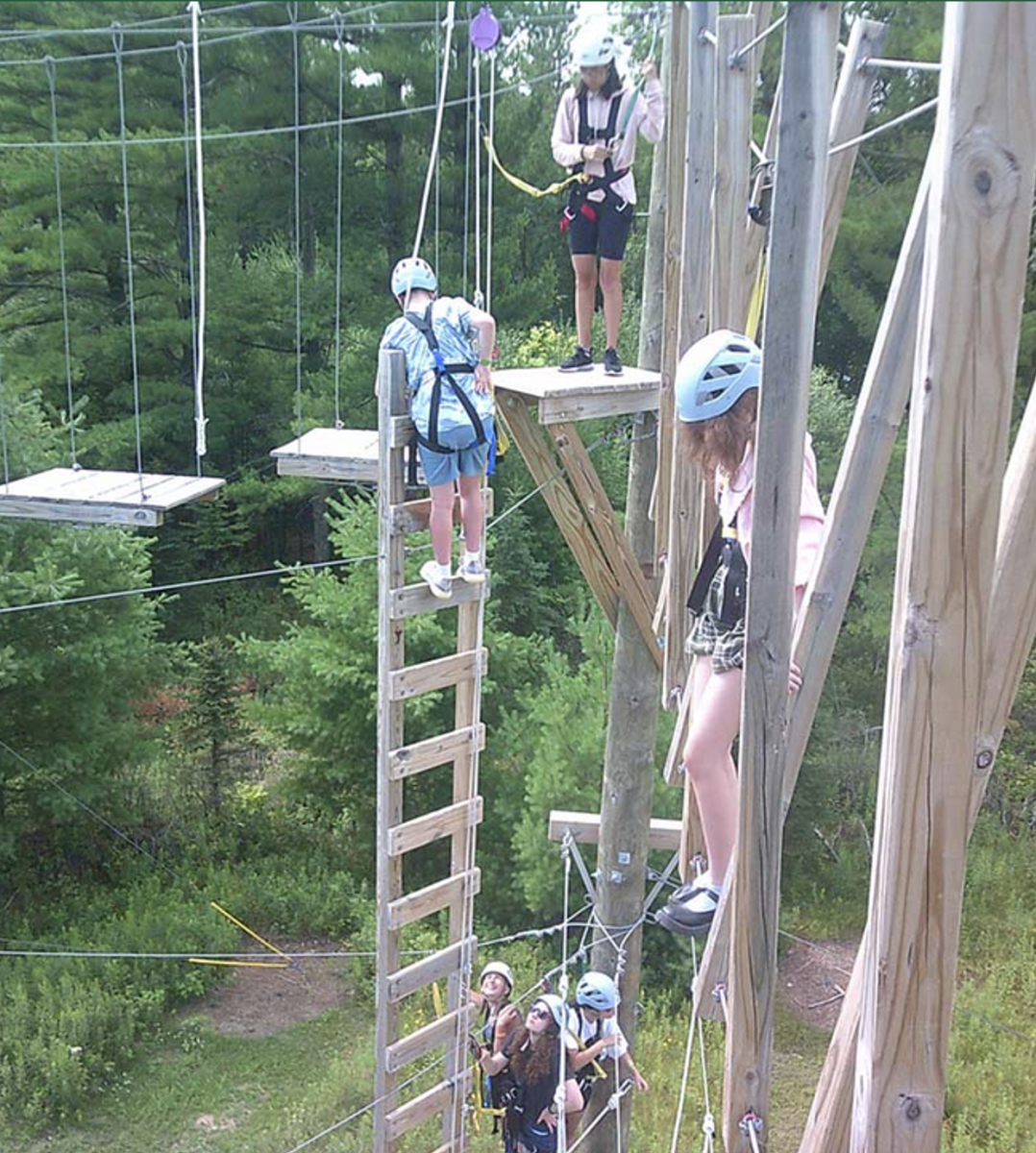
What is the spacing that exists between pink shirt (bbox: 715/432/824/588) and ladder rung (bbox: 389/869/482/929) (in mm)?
2517

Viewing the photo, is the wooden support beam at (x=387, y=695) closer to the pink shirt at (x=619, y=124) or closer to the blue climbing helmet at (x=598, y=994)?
the blue climbing helmet at (x=598, y=994)

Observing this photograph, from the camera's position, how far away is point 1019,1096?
6.63 metres

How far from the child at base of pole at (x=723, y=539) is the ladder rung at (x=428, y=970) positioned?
2.19m

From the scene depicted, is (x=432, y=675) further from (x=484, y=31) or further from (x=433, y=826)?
(x=484, y=31)

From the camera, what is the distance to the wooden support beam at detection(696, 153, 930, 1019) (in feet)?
4.91

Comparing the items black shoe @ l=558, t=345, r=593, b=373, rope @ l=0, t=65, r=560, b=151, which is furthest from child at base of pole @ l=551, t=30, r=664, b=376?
rope @ l=0, t=65, r=560, b=151

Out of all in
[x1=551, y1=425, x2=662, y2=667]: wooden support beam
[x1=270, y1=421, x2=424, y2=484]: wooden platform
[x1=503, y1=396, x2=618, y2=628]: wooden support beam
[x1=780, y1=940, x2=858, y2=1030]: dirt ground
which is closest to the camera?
[x1=551, y1=425, x2=662, y2=667]: wooden support beam

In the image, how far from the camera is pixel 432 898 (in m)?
4.32

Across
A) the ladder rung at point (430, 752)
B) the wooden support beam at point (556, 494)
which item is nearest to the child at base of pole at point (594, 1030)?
the ladder rung at point (430, 752)

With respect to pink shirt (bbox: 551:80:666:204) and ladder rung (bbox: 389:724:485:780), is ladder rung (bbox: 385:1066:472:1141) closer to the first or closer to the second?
ladder rung (bbox: 389:724:485:780)

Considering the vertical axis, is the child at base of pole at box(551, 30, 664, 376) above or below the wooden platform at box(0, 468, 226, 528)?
above

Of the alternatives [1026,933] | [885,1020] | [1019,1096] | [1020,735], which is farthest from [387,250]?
[885,1020]

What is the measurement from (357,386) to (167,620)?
316 centimetres

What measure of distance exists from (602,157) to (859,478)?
101 inches
